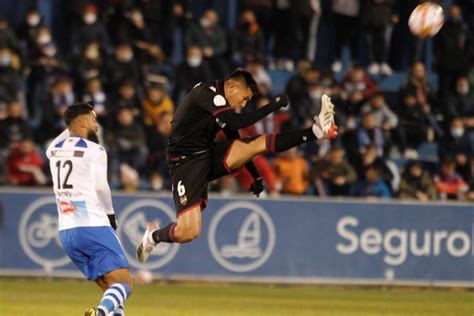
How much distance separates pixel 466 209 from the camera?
18984 mm

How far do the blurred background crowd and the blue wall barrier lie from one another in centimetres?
72

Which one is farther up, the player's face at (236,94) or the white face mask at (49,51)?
the white face mask at (49,51)

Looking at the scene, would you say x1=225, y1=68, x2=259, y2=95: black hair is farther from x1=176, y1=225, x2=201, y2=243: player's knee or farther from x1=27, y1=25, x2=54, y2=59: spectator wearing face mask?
x1=27, y1=25, x2=54, y2=59: spectator wearing face mask

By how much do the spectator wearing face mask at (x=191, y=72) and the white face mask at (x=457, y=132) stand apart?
15.2 ft

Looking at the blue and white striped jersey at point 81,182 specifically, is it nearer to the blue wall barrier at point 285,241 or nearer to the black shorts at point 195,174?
the black shorts at point 195,174

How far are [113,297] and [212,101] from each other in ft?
8.87

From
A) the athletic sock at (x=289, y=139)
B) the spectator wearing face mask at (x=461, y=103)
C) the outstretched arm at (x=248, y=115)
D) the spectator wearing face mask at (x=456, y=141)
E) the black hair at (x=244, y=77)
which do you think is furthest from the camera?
the spectator wearing face mask at (x=461, y=103)

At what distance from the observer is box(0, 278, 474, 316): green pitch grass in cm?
1408

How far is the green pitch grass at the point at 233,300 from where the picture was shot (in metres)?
14.1

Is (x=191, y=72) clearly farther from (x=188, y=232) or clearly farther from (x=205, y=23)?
(x=188, y=232)

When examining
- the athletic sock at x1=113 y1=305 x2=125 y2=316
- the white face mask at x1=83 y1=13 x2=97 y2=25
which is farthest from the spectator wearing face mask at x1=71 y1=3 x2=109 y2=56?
the athletic sock at x1=113 y1=305 x2=125 y2=316

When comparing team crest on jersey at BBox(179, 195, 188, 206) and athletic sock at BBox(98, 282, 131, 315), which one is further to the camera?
team crest on jersey at BBox(179, 195, 188, 206)

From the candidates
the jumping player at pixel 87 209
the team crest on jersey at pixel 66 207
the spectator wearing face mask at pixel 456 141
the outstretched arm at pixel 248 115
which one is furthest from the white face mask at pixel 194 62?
the team crest on jersey at pixel 66 207

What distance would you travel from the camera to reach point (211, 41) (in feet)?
74.6
